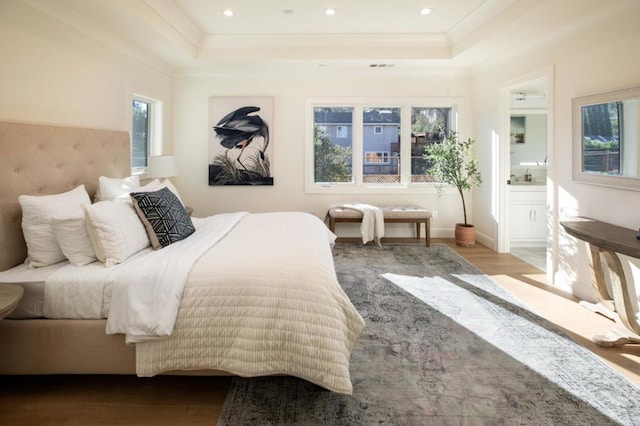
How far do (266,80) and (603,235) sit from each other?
15.0 ft

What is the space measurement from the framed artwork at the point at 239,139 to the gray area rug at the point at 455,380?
9.96 feet

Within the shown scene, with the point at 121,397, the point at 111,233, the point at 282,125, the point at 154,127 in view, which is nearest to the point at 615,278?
the point at 121,397

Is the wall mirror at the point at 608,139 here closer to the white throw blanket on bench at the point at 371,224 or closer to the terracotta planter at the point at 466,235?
the terracotta planter at the point at 466,235

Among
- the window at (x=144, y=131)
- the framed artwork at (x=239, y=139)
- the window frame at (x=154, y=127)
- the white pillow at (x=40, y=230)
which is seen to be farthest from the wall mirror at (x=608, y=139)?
the window frame at (x=154, y=127)

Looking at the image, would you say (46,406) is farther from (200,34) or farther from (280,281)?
(200,34)

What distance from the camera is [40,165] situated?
8.16ft

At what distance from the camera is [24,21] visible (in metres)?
2.58

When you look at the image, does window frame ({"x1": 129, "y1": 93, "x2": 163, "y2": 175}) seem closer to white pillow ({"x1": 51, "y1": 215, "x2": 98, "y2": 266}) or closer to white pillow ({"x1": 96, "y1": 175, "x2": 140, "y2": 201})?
white pillow ({"x1": 96, "y1": 175, "x2": 140, "y2": 201})

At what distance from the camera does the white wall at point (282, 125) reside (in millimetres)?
5344

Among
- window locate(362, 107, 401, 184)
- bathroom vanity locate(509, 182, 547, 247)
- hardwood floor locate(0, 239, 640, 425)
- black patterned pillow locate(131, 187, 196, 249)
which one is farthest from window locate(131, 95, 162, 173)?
bathroom vanity locate(509, 182, 547, 247)

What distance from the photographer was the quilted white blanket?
169 cm

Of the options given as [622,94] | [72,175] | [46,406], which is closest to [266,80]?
[72,175]

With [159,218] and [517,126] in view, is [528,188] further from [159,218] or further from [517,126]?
[159,218]

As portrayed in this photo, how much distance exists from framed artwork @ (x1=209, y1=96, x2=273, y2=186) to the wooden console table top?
12.9 ft
